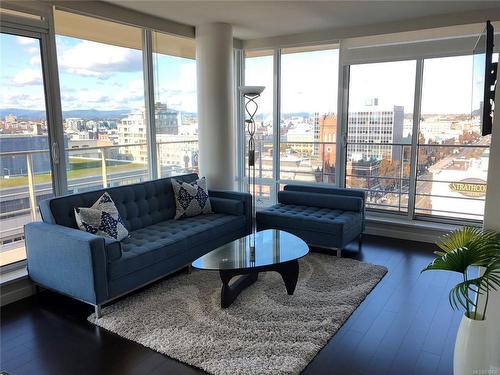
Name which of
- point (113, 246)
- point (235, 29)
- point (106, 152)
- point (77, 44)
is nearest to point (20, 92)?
point (77, 44)

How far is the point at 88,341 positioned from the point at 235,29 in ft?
13.6

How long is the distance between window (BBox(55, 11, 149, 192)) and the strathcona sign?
153 inches

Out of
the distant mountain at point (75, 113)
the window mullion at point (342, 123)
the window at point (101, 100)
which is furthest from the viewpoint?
the window mullion at point (342, 123)

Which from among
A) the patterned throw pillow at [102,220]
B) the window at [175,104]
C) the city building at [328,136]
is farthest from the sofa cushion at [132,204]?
the city building at [328,136]

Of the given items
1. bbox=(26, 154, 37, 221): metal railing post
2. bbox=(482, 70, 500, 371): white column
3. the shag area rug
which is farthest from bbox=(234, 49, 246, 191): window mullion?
bbox=(482, 70, 500, 371): white column

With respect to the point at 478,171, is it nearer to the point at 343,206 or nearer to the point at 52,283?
the point at 343,206

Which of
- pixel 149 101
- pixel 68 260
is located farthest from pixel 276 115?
pixel 68 260

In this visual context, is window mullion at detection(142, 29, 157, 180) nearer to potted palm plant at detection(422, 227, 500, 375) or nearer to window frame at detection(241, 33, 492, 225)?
window frame at detection(241, 33, 492, 225)

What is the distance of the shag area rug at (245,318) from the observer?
2516 mm

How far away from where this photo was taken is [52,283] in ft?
10.6

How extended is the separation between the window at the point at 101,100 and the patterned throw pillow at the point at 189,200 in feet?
2.41

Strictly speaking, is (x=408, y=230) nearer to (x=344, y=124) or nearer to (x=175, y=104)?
(x=344, y=124)

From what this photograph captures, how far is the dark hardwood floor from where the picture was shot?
2445 millimetres

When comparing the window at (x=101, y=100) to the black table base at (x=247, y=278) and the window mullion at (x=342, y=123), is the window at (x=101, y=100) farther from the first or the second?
the window mullion at (x=342, y=123)
